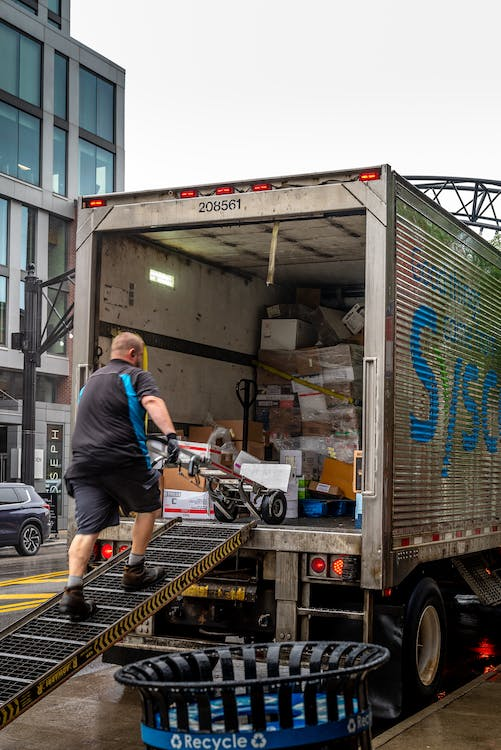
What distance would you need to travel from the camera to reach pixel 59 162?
120 ft

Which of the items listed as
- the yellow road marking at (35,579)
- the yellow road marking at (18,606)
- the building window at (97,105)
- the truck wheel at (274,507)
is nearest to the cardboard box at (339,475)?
the truck wheel at (274,507)

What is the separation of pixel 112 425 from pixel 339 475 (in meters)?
3.62

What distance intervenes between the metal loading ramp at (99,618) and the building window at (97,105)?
108ft

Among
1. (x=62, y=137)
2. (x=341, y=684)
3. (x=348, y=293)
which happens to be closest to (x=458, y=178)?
(x=62, y=137)

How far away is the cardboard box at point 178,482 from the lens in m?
8.11

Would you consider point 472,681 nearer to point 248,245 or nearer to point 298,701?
point 248,245

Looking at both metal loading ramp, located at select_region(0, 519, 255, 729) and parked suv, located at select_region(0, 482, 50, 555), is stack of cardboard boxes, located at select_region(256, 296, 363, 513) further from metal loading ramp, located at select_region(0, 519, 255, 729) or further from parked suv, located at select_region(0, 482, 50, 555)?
parked suv, located at select_region(0, 482, 50, 555)

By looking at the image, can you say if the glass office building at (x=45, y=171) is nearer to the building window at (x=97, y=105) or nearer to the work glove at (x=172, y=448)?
the building window at (x=97, y=105)

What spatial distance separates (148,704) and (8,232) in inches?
1227

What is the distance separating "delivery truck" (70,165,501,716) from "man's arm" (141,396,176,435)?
1370 millimetres

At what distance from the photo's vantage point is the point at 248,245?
360 inches

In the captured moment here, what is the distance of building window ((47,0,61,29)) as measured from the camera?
3666cm

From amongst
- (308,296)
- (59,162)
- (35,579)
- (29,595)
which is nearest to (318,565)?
(308,296)

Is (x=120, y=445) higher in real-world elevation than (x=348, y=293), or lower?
lower
